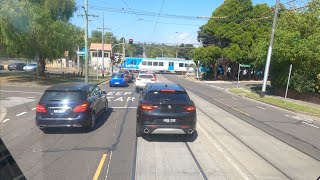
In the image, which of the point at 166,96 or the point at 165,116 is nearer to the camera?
the point at 165,116

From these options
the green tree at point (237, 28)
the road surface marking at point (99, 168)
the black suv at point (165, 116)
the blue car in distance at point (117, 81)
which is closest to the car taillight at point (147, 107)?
the black suv at point (165, 116)

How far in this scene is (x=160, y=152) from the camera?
871cm

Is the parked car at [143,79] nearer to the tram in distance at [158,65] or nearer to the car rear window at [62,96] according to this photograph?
the car rear window at [62,96]

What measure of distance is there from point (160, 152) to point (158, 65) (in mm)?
71555

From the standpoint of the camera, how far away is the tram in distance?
257 ft

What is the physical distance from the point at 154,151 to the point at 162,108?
1.48m

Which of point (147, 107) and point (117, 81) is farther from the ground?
point (147, 107)

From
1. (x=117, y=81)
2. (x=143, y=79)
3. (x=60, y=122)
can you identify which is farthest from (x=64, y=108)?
(x=117, y=81)

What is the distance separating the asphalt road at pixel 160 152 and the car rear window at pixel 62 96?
1.13 metres

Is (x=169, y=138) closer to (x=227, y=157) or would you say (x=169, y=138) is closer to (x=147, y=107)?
(x=147, y=107)

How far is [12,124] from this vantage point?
12500 millimetres

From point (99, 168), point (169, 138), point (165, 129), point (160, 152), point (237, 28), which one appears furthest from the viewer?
point (237, 28)

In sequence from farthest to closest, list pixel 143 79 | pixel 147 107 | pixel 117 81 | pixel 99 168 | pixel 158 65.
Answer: pixel 158 65 < pixel 117 81 < pixel 143 79 < pixel 147 107 < pixel 99 168

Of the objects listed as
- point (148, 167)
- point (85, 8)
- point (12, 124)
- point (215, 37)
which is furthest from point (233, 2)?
point (148, 167)
